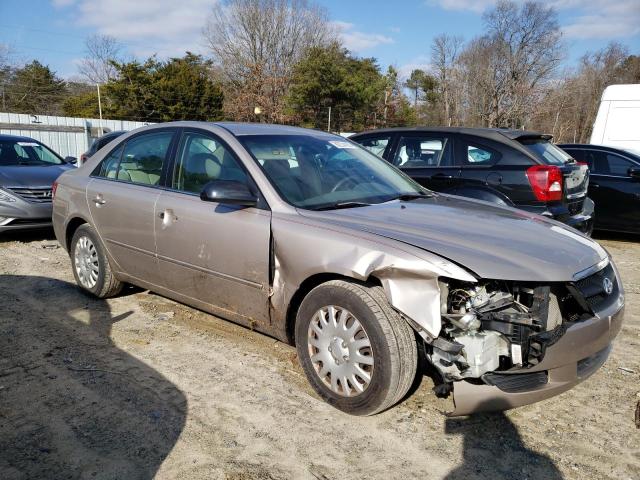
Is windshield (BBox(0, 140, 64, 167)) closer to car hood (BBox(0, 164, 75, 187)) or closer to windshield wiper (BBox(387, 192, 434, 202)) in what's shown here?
car hood (BBox(0, 164, 75, 187))

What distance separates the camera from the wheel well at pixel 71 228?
487 cm

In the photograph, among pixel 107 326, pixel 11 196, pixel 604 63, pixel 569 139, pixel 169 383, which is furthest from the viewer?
pixel 604 63

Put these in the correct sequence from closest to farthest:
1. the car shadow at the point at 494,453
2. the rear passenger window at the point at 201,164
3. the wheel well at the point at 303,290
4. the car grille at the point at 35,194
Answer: the car shadow at the point at 494,453, the wheel well at the point at 303,290, the rear passenger window at the point at 201,164, the car grille at the point at 35,194

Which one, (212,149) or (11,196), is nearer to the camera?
(212,149)

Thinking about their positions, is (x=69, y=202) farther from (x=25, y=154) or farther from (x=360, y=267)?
(x=25, y=154)

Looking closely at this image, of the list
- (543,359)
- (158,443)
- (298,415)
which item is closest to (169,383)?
(158,443)

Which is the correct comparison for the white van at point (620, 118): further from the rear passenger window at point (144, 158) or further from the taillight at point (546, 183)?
the rear passenger window at point (144, 158)

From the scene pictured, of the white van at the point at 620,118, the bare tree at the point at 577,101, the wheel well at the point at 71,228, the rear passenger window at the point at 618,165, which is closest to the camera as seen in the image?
the wheel well at the point at 71,228

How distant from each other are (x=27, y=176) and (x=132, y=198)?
14.6ft

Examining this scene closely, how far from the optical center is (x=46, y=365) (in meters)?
3.46

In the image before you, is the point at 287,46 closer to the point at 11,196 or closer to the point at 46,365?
the point at 11,196

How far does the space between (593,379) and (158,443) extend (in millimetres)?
2807

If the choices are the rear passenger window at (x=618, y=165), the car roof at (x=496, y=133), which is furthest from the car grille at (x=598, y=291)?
the rear passenger window at (x=618, y=165)

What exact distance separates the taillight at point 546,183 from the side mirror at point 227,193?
12.5 ft
